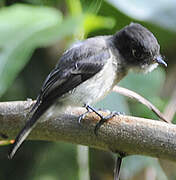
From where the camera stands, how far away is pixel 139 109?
2.44 meters

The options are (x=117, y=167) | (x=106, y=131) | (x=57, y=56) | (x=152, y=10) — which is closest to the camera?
(x=117, y=167)

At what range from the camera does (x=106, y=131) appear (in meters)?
1.41

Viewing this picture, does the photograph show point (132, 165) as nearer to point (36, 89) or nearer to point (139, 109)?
point (139, 109)

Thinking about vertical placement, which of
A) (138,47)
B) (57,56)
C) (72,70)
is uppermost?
(138,47)

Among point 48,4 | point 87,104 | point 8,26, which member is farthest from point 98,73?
point 48,4

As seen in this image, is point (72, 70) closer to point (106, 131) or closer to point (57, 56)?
point (106, 131)

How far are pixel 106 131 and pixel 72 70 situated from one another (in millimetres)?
586

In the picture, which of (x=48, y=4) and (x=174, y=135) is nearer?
(x=174, y=135)

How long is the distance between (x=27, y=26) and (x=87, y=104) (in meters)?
0.70

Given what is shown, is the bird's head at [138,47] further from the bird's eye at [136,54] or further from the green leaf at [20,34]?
the green leaf at [20,34]

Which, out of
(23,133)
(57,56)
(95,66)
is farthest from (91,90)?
(57,56)

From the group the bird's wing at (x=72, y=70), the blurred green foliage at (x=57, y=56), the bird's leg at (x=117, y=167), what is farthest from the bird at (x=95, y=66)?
the bird's leg at (x=117, y=167)

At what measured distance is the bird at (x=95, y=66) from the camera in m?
1.89

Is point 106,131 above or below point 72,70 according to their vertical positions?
above
